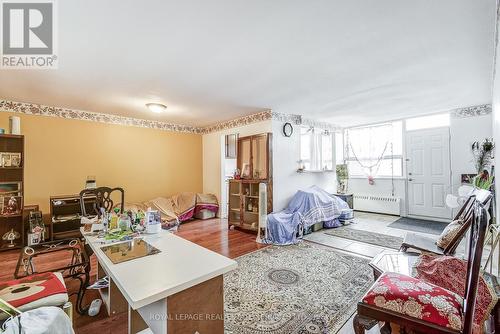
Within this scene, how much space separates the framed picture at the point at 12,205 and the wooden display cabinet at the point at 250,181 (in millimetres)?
3536

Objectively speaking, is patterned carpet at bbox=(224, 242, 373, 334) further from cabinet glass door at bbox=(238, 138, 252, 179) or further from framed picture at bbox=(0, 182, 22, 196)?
framed picture at bbox=(0, 182, 22, 196)

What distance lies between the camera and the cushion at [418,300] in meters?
1.10

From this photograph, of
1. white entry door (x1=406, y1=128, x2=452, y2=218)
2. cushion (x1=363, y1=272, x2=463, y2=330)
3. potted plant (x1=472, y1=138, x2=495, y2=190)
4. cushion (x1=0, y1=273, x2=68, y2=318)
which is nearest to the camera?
cushion (x1=363, y1=272, x2=463, y2=330)

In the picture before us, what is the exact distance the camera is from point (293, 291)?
2.23 m

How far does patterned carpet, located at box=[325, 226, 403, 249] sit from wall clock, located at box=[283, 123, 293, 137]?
2.10 m

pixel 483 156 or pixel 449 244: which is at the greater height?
pixel 483 156

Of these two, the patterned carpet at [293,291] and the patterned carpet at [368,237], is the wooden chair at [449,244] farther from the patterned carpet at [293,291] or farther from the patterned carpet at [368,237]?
the patterned carpet at [368,237]

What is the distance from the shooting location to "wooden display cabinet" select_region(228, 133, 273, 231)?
4.36 metres

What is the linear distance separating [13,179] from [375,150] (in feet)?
25.3

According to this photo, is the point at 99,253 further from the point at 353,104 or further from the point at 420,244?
the point at 353,104

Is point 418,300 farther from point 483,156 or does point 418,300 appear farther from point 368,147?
point 368,147

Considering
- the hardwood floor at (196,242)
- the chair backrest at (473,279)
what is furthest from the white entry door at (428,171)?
the chair backrest at (473,279)

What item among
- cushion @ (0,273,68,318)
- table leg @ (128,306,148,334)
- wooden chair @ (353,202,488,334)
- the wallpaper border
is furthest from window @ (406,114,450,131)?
cushion @ (0,273,68,318)

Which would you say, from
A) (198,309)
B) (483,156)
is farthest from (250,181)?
(483,156)
